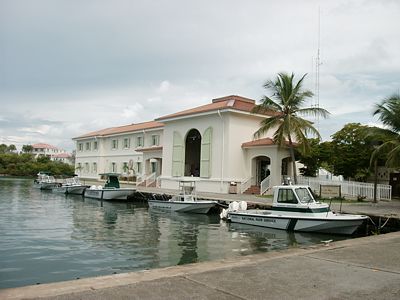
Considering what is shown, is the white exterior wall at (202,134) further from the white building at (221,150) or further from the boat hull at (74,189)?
the boat hull at (74,189)

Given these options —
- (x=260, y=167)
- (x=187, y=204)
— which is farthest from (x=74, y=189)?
(x=187, y=204)

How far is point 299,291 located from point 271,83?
23.6 m

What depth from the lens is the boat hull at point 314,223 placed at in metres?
16.7

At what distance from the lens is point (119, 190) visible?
33750 millimetres

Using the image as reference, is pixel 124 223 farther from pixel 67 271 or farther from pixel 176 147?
pixel 176 147

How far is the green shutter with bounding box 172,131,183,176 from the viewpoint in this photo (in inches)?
1438

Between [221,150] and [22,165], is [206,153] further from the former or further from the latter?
[22,165]

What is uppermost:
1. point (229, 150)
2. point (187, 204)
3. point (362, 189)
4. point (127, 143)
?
point (127, 143)

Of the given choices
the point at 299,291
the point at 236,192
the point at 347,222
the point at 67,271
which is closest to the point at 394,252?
the point at 299,291

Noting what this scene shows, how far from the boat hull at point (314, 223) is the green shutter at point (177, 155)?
1793cm

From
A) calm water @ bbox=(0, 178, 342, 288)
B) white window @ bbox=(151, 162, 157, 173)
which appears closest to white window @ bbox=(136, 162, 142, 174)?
white window @ bbox=(151, 162, 157, 173)

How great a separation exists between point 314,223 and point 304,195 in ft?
4.80

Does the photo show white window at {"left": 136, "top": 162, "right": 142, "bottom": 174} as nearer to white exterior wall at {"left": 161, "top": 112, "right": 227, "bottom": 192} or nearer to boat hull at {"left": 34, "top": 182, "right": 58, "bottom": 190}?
boat hull at {"left": 34, "top": 182, "right": 58, "bottom": 190}

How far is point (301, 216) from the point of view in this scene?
1753cm
